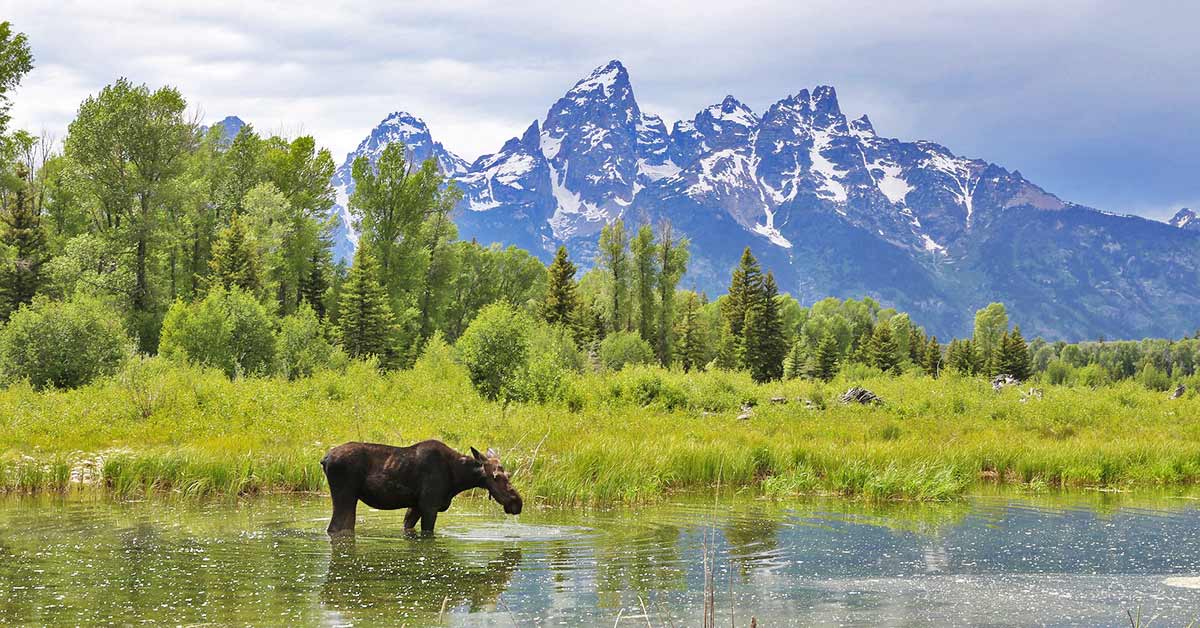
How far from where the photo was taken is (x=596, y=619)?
30.2 ft

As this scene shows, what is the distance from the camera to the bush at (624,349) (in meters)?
76.2

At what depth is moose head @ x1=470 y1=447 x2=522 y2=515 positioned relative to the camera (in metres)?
14.5

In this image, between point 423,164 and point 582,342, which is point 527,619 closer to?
point 582,342

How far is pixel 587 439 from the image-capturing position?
75.8ft

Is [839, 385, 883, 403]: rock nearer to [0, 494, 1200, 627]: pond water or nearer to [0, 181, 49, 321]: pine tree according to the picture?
[0, 494, 1200, 627]: pond water

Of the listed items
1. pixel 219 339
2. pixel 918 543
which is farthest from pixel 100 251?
pixel 918 543

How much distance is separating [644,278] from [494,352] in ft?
179

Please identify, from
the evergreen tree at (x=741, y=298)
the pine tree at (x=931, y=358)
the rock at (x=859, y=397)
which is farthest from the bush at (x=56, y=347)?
the pine tree at (x=931, y=358)

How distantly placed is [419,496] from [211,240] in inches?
2357

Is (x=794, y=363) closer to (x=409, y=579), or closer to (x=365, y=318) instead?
(x=365, y=318)

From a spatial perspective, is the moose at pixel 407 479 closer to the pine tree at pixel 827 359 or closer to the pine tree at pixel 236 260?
the pine tree at pixel 236 260

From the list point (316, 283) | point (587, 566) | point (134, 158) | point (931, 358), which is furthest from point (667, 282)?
point (587, 566)

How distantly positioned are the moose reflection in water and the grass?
4.11m

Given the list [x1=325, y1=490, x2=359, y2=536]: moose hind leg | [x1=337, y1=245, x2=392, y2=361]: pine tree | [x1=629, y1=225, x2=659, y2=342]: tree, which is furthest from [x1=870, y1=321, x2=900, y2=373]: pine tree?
[x1=325, y1=490, x2=359, y2=536]: moose hind leg
